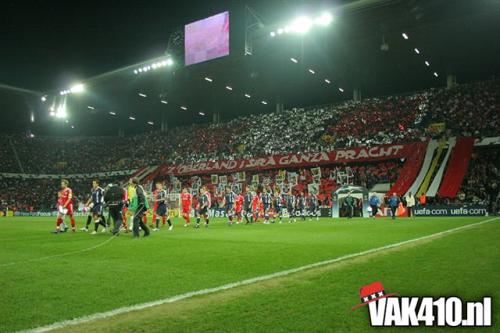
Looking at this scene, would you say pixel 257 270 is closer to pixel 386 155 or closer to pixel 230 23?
pixel 230 23

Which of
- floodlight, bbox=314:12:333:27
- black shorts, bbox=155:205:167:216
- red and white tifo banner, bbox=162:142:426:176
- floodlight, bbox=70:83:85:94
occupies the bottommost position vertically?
black shorts, bbox=155:205:167:216

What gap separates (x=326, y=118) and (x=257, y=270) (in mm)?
41271

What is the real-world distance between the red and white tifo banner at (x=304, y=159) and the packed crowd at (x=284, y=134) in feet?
5.88

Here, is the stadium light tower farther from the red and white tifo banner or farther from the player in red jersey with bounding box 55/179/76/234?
the player in red jersey with bounding box 55/179/76/234

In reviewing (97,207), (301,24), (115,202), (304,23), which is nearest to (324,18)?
(304,23)

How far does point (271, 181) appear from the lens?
42.7m

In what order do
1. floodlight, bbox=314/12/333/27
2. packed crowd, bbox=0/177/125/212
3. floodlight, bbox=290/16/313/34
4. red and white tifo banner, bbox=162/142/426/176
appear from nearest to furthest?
floodlight, bbox=314/12/333/27 < floodlight, bbox=290/16/313/34 < red and white tifo banner, bbox=162/142/426/176 < packed crowd, bbox=0/177/125/212

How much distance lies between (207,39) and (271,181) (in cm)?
1523

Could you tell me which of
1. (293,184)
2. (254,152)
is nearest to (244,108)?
(254,152)

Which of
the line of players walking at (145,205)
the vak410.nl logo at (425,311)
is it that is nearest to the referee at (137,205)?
the line of players walking at (145,205)

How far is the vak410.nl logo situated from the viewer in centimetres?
433

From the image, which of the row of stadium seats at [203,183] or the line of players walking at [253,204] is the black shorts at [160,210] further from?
the row of stadium seats at [203,183]

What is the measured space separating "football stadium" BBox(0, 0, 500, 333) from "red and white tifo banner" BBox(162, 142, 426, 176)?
175 millimetres

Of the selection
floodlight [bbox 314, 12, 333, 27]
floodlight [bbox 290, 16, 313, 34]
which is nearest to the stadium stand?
floodlight [bbox 290, 16, 313, 34]
